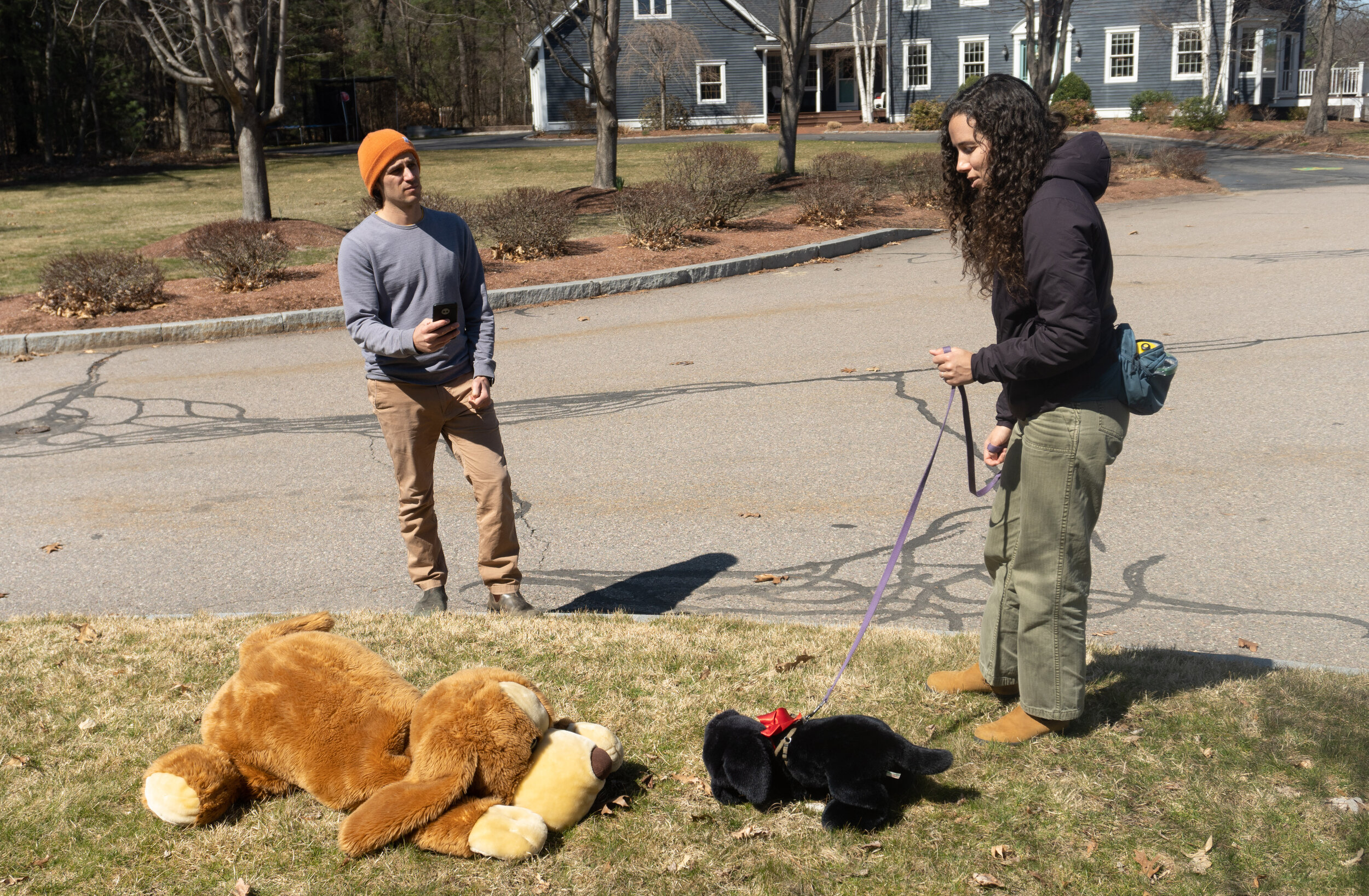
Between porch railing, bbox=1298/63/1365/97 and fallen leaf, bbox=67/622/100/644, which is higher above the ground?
porch railing, bbox=1298/63/1365/97

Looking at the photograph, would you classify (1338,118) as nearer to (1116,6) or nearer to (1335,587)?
(1116,6)

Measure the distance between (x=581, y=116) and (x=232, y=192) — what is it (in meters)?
20.0

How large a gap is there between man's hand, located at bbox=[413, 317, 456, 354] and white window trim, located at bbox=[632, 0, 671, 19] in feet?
147

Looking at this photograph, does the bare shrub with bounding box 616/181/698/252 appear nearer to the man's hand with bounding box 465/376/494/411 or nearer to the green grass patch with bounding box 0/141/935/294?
the green grass patch with bounding box 0/141/935/294

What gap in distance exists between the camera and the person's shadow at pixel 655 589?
5.22 meters

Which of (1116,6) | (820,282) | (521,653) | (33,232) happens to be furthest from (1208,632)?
(1116,6)

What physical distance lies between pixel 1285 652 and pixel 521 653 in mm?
3050

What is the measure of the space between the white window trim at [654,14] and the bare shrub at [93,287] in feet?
119

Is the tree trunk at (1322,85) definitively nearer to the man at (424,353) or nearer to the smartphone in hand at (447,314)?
the man at (424,353)

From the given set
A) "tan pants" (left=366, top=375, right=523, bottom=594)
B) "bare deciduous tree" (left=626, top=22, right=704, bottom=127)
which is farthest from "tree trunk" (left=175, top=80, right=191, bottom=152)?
"tan pants" (left=366, top=375, right=523, bottom=594)

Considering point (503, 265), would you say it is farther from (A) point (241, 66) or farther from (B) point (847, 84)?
(B) point (847, 84)

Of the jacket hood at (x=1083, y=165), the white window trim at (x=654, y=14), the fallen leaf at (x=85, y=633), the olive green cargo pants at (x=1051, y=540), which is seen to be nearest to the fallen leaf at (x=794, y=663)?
the olive green cargo pants at (x=1051, y=540)

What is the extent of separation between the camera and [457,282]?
4723 millimetres

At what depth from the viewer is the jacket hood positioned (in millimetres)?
3100
